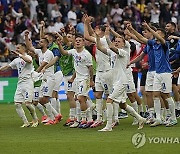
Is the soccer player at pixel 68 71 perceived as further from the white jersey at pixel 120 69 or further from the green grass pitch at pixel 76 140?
the white jersey at pixel 120 69

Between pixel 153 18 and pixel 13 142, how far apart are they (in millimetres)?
22859

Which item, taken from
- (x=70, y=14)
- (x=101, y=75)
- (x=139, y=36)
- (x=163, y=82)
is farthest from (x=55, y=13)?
(x=163, y=82)

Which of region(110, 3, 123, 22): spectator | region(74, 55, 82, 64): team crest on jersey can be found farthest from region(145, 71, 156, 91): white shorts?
region(110, 3, 123, 22): spectator

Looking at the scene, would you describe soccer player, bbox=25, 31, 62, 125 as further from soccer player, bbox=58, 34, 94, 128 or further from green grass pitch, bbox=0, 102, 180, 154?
soccer player, bbox=58, 34, 94, 128

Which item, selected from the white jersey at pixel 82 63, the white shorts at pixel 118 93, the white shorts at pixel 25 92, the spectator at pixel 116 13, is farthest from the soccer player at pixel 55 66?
the spectator at pixel 116 13

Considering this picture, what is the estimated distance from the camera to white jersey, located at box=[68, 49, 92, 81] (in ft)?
66.4

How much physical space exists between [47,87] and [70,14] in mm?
16066

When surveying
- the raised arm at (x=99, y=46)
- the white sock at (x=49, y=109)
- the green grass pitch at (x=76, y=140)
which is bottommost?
the green grass pitch at (x=76, y=140)

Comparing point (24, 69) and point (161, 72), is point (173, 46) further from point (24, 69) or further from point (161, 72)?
point (24, 69)

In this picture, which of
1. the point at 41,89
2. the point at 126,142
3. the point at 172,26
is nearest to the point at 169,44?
the point at 172,26

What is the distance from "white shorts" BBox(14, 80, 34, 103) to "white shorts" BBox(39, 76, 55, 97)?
0.58 m

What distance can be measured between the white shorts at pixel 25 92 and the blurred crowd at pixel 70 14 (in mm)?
12174

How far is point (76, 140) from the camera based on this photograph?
1741 cm

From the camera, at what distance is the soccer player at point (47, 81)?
70.9 ft
